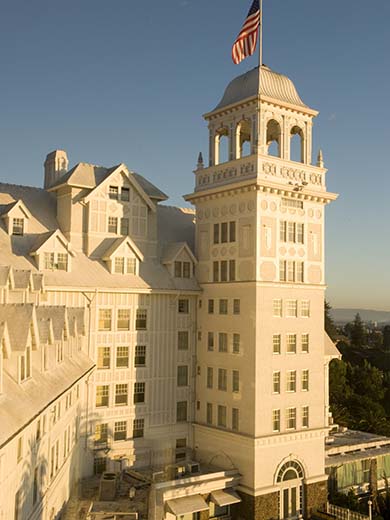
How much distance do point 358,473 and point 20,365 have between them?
38.0 metres

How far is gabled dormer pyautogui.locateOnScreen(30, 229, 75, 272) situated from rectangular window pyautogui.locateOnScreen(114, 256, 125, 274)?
4020 mm

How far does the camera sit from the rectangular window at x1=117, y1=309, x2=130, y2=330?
45.9m

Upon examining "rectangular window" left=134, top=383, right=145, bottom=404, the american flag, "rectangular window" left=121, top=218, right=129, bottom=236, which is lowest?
"rectangular window" left=134, top=383, right=145, bottom=404

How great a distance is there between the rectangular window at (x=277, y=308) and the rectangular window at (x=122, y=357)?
1196 cm

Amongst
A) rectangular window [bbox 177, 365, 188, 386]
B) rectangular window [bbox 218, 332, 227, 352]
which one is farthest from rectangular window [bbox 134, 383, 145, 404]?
rectangular window [bbox 218, 332, 227, 352]

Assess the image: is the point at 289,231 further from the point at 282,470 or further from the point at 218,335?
the point at 282,470

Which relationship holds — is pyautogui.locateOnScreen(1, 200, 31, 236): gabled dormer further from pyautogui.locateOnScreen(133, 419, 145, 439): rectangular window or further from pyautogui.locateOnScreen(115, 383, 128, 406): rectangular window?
pyautogui.locateOnScreen(133, 419, 145, 439): rectangular window

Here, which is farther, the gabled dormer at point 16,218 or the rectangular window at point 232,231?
the rectangular window at point 232,231

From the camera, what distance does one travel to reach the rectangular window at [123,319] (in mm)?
45866

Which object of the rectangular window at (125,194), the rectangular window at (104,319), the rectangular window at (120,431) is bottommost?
the rectangular window at (120,431)

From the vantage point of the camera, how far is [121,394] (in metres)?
45.8

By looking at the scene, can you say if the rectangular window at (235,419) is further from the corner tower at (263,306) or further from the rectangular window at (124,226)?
the rectangular window at (124,226)

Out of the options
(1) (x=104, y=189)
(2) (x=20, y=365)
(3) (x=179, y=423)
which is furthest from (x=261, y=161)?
(2) (x=20, y=365)

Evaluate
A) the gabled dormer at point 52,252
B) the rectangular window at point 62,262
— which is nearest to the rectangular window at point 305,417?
the gabled dormer at point 52,252
